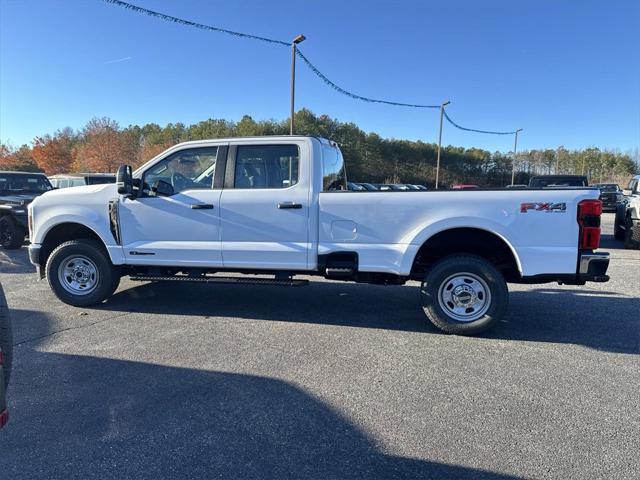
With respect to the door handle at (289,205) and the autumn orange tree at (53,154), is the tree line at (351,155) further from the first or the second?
the door handle at (289,205)

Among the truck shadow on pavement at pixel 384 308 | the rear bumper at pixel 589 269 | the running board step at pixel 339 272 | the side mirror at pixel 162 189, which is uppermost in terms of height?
the side mirror at pixel 162 189

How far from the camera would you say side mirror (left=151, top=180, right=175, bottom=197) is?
546 centimetres

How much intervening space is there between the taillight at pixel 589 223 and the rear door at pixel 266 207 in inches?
110

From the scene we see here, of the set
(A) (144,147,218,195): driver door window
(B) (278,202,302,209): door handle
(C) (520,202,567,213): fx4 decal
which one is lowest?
(B) (278,202,302,209): door handle

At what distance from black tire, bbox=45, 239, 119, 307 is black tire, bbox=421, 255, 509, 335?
12.9 feet

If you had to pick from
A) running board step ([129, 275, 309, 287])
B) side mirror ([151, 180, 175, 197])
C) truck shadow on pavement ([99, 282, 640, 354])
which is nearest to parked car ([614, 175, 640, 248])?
truck shadow on pavement ([99, 282, 640, 354])

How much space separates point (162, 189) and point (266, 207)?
137 centimetres

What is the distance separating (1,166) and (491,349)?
60712 millimetres

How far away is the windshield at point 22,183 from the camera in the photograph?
1149 centimetres

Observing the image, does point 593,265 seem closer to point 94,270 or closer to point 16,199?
point 94,270

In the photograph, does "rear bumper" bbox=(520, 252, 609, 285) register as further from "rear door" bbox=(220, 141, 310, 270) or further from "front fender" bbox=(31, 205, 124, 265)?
"front fender" bbox=(31, 205, 124, 265)

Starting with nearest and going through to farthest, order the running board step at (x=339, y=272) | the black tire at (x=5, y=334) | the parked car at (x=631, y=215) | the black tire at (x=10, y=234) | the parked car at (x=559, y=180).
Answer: the black tire at (x=5, y=334)
the running board step at (x=339, y=272)
the black tire at (x=10, y=234)
the parked car at (x=631, y=215)
the parked car at (x=559, y=180)

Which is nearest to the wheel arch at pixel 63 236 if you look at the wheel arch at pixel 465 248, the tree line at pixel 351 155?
the wheel arch at pixel 465 248

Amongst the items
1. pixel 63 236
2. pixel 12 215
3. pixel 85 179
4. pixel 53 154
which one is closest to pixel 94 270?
pixel 63 236
